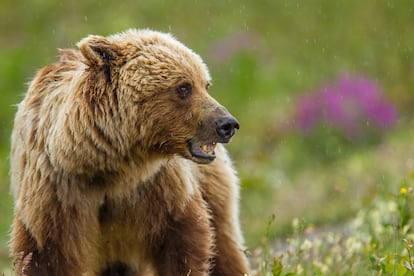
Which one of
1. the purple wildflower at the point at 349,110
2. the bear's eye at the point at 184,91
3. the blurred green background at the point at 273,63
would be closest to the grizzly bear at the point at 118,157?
the bear's eye at the point at 184,91

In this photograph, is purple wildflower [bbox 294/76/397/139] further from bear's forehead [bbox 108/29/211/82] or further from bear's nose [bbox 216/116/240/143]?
bear's nose [bbox 216/116/240/143]

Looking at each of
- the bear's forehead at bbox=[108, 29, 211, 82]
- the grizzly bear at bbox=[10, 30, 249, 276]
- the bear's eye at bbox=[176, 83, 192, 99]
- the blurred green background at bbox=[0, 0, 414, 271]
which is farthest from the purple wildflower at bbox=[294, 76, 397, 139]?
the bear's eye at bbox=[176, 83, 192, 99]

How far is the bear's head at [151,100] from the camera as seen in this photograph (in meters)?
4.59

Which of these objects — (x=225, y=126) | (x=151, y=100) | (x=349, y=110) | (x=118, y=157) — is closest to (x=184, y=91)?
(x=151, y=100)

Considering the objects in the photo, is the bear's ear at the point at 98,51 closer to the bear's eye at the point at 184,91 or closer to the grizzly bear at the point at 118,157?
the grizzly bear at the point at 118,157

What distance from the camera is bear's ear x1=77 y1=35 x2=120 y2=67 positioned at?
15.2ft

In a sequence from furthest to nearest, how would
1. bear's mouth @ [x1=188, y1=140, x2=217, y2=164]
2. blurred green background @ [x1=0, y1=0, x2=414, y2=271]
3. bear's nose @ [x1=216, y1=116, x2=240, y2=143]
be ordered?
blurred green background @ [x1=0, y1=0, x2=414, y2=271], bear's mouth @ [x1=188, y1=140, x2=217, y2=164], bear's nose @ [x1=216, y1=116, x2=240, y2=143]

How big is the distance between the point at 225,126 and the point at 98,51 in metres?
0.77

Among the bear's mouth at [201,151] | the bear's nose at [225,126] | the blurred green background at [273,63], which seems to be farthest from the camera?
the blurred green background at [273,63]

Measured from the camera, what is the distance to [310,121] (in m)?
13.0

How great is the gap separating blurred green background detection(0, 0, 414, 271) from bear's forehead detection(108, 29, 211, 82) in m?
5.67

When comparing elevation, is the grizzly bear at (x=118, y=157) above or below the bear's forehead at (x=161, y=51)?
below

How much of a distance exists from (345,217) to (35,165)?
4948mm

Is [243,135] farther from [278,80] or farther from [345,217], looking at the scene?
[345,217]
